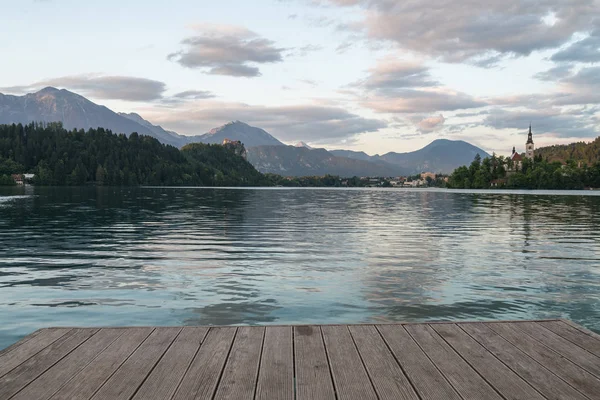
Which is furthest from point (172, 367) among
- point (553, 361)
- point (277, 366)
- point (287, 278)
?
point (287, 278)

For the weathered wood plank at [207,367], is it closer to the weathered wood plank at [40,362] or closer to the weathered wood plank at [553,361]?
the weathered wood plank at [40,362]

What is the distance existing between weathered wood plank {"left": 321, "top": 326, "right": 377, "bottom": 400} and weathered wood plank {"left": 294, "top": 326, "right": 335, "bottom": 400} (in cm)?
9

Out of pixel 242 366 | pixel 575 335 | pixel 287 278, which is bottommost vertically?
pixel 287 278

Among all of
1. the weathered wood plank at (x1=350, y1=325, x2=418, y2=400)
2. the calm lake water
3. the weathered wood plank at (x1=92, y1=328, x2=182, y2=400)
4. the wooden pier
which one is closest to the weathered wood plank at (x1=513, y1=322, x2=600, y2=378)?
the wooden pier

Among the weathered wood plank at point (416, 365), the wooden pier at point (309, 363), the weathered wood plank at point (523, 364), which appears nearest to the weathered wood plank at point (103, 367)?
the wooden pier at point (309, 363)

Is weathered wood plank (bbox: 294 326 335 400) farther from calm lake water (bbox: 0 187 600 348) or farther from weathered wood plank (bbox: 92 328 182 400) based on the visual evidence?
calm lake water (bbox: 0 187 600 348)

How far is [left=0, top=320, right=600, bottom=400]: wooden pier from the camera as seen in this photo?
5.47 meters

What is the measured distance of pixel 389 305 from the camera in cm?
1392

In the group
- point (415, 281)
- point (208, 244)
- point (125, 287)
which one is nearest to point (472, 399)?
point (415, 281)

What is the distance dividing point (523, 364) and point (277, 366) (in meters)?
3.29

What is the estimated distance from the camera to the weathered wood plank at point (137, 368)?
5.38 meters

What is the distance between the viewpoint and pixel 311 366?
622cm

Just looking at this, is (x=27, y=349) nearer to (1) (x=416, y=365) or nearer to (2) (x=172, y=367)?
(2) (x=172, y=367)

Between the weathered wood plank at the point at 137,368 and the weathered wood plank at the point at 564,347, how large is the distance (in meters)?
5.67
